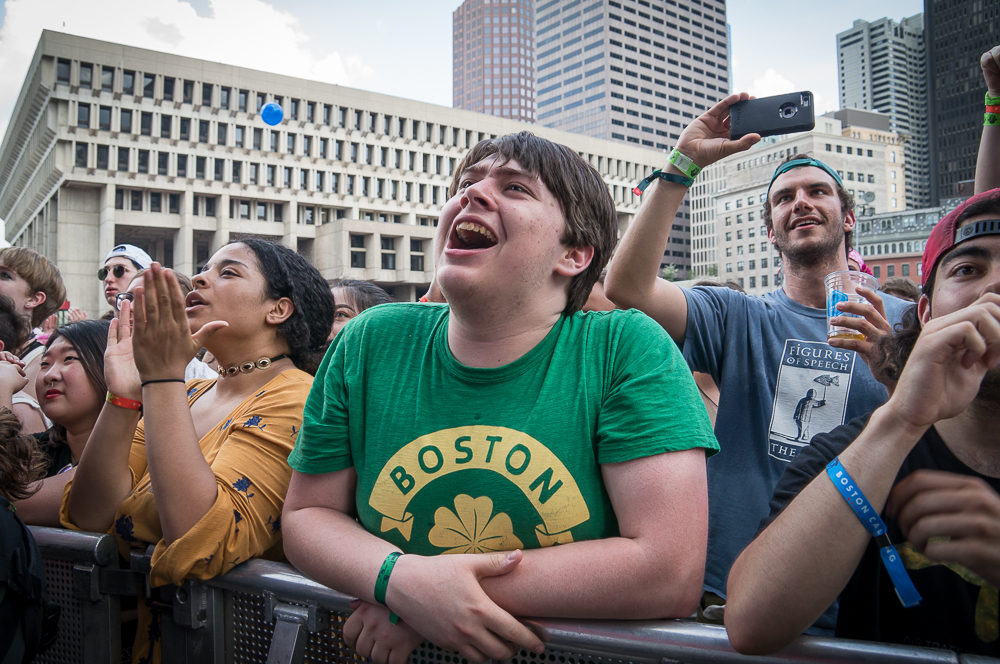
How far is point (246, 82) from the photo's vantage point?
57.6 meters

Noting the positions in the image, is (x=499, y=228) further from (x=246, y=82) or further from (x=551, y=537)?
(x=246, y=82)

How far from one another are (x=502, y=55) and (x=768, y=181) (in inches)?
4493

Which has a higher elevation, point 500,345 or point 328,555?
point 500,345

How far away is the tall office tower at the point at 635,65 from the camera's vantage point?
5792 inches

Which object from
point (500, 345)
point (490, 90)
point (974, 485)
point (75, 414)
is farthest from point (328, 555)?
point (490, 90)

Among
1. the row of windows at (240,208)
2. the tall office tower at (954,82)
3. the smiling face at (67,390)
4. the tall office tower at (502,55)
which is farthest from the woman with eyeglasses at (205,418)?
the tall office tower at (502,55)

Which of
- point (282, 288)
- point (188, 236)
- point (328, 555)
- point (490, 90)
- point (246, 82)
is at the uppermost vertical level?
point (490, 90)

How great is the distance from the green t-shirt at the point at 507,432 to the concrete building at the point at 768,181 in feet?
320

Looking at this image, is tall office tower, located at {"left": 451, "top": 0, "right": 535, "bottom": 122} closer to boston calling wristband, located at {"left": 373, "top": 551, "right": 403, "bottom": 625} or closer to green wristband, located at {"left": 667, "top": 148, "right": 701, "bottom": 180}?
green wristband, located at {"left": 667, "top": 148, "right": 701, "bottom": 180}

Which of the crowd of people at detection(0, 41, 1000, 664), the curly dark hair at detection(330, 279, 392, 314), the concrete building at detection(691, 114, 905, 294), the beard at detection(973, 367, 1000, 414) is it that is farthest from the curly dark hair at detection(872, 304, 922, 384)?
the concrete building at detection(691, 114, 905, 294)

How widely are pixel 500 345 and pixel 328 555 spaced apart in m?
0.65

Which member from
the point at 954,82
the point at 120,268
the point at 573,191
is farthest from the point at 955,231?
the point at 954,82

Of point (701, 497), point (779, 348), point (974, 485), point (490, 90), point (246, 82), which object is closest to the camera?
point (974, 485)

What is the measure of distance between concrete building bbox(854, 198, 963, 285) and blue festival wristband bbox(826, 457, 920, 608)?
8913 cm
